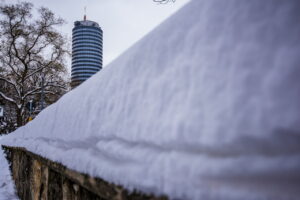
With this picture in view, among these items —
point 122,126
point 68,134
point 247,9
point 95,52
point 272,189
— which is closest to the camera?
point 272,189

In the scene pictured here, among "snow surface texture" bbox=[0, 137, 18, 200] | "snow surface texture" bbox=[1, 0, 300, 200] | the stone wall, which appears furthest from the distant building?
"snow surface texture" bbox=[1, 0, 300, 200]

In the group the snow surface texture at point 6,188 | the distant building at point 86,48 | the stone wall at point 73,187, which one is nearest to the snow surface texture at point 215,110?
the stone wall at point 73,187

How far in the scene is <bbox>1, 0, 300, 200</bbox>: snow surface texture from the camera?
36 centimetres

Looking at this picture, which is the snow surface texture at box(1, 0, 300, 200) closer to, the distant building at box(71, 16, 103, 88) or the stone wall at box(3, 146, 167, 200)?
the stone wall at box(3, 146, 167, 200)

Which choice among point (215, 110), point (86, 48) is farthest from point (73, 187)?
point (86, 48)

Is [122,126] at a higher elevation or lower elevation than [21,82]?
lower

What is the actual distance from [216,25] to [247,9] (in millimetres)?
84

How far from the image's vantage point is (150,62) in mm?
769

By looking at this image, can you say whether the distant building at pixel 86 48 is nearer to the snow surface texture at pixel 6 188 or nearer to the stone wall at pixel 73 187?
the snow surface texture at pixel 6 188

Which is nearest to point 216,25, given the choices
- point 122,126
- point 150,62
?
point 150,62

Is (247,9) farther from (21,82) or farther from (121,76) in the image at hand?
(21,82)

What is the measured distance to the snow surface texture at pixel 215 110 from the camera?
0.36 meters

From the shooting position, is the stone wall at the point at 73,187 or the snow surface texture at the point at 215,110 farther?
the stone wall at the point at 73,187

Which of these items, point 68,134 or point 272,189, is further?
point 68,134
